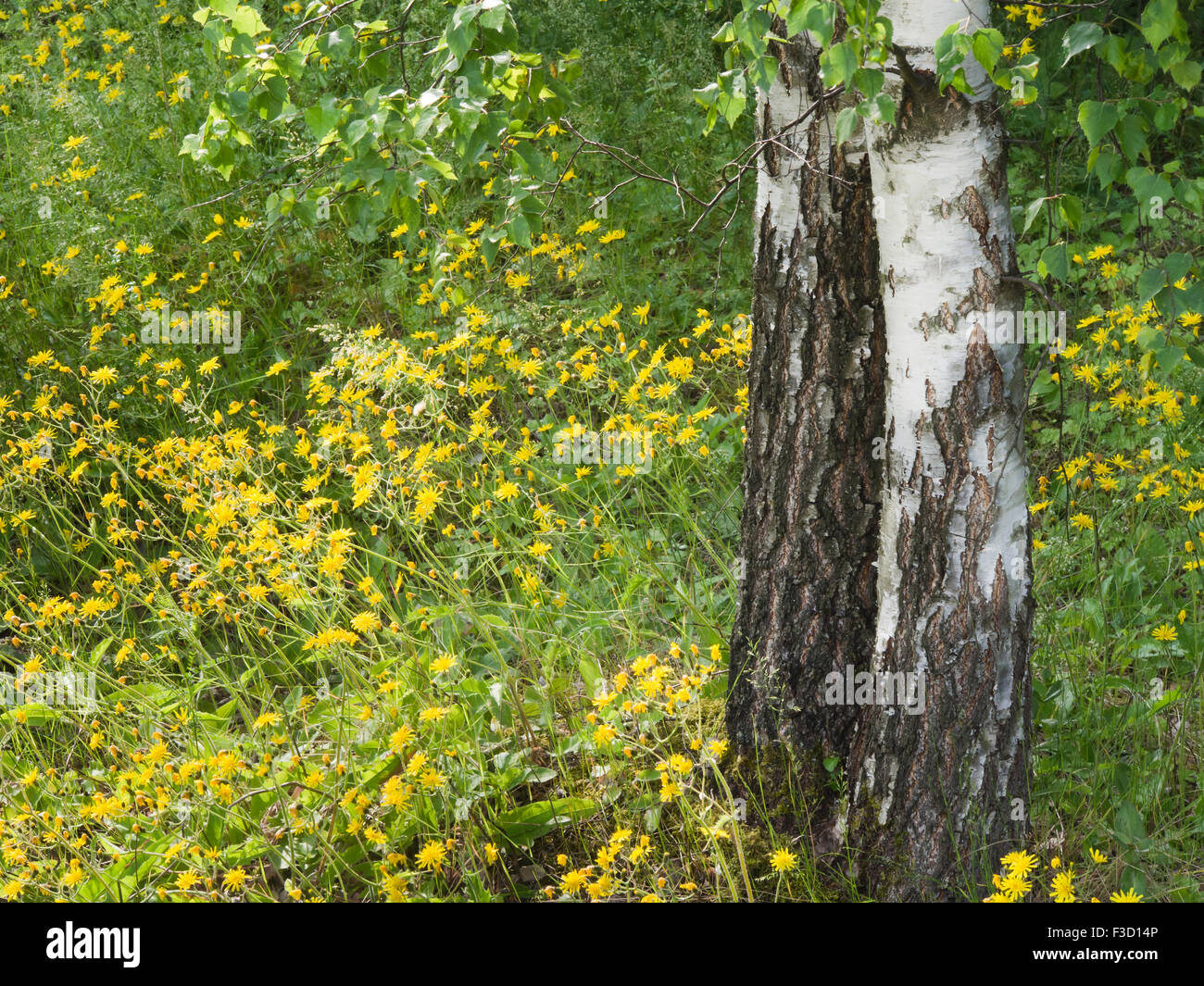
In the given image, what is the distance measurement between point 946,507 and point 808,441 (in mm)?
339

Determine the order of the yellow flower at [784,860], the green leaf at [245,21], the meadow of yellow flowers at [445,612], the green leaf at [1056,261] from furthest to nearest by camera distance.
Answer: the meadow of yellow flowers at [445,612] < the yellow flower at [784,860] < the green leaf at [245,21] < the green leaf at [1056,261]

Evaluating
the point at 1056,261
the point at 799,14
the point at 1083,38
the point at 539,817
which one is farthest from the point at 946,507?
the point at 539,817

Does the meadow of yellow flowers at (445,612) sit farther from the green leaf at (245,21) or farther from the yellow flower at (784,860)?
the green leaf at (245,21)

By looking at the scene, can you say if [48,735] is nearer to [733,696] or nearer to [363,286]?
[733,696]

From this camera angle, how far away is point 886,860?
2.05 meters

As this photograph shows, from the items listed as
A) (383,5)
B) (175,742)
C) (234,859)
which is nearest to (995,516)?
(234,859)

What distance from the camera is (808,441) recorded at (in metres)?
2.09

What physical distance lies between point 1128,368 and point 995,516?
1.47m

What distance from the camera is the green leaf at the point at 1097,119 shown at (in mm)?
1521

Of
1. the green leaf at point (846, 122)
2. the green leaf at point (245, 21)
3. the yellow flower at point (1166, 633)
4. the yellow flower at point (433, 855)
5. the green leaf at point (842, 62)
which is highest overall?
the green leaf at point (245, 21)

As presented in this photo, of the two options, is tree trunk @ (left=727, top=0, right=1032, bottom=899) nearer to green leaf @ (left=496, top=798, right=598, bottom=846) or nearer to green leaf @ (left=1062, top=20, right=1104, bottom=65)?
green leaf @ (left=1062, top=20, right=1104, bottom=65)

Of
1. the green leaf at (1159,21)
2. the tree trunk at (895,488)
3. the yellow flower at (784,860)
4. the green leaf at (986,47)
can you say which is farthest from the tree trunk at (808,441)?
the green leaf at (1159,21)

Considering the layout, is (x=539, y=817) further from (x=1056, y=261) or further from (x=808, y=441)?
(x=1056, y=261)

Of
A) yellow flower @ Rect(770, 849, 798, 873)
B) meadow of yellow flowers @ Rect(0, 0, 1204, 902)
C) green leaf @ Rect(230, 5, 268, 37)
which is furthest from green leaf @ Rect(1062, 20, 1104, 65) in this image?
yellow flower @ Rect(770, 849, 798, 873)
